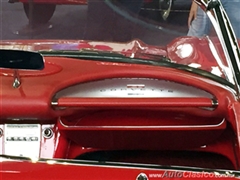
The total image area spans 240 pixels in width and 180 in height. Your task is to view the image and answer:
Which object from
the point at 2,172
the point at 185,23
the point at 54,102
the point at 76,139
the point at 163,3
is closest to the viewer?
the point at 2,172

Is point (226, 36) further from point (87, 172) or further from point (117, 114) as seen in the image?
point (87, 172)

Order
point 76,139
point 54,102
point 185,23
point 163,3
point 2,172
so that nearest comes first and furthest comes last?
1. point 2,172
2. point 54,102
3. point 76,139
4. point 185,23
5. point 163,3

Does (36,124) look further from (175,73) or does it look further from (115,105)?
(175,73)

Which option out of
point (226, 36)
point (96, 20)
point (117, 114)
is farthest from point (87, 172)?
point (96, 20)

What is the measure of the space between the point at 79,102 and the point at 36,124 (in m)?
0.15

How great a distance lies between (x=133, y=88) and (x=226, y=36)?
0.21 m

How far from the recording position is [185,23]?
1840mm

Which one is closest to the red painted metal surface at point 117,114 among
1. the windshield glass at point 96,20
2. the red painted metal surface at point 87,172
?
the red painted metal surface at point 87,172

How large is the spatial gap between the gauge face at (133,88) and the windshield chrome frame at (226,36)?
0.08 m

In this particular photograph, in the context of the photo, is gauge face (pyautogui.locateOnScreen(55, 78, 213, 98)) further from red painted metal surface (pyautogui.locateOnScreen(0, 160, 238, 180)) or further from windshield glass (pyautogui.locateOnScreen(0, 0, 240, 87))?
windshield glass (pyautogui.locateOnScreen(0, 0, 240, 87))

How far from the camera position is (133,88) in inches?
37.9

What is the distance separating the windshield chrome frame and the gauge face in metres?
0.08

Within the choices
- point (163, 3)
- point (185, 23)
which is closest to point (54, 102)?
point (185, 23)

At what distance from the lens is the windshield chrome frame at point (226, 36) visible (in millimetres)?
899
